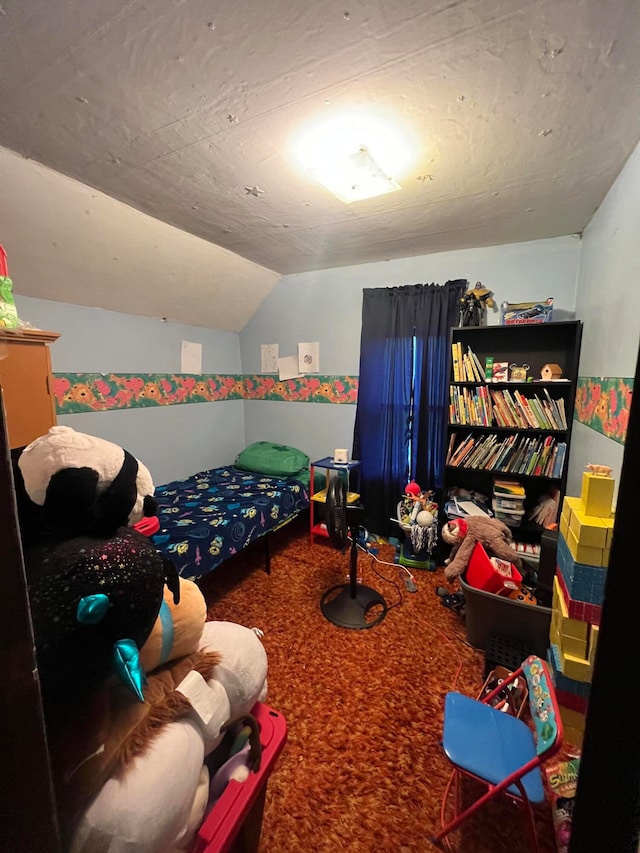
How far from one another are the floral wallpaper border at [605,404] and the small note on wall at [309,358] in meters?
1.98

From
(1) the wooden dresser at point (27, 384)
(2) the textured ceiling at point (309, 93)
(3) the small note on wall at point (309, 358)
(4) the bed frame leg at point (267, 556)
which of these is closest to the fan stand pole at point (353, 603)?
(4) the bed frame leg at point (267, 556)

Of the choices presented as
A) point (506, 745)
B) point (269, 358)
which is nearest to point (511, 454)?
point (506, 745)

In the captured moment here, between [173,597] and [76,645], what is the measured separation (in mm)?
243

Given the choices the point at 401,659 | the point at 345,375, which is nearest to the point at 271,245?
the point at 345,375

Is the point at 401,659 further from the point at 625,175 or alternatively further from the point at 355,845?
A: the point at 625,175

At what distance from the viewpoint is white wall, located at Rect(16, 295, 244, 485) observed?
2.30m

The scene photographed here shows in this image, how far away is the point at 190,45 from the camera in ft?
3.22

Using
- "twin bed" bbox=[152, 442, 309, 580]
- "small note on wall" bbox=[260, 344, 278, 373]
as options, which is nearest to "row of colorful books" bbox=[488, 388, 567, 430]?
"twin bed" bbox=[152, 442, 309, 580]

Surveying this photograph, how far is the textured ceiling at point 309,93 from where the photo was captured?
0.91 metres

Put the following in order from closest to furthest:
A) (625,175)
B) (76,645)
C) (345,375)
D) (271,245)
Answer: (76,645) < (625,175) < (271,245) < (345,375)

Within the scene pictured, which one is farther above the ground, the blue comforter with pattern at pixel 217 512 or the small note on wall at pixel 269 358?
the small note on wall at pixel 269 358

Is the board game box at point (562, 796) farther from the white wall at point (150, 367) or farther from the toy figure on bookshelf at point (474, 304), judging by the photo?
the white wall at point (150, 367)

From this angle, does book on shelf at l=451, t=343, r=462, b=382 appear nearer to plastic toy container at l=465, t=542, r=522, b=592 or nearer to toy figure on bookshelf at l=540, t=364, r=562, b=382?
toy figure on bookshelf at l=540, t=364, r=562, b=382

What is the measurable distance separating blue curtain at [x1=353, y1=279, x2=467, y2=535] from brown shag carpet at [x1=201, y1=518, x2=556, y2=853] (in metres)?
0.71
